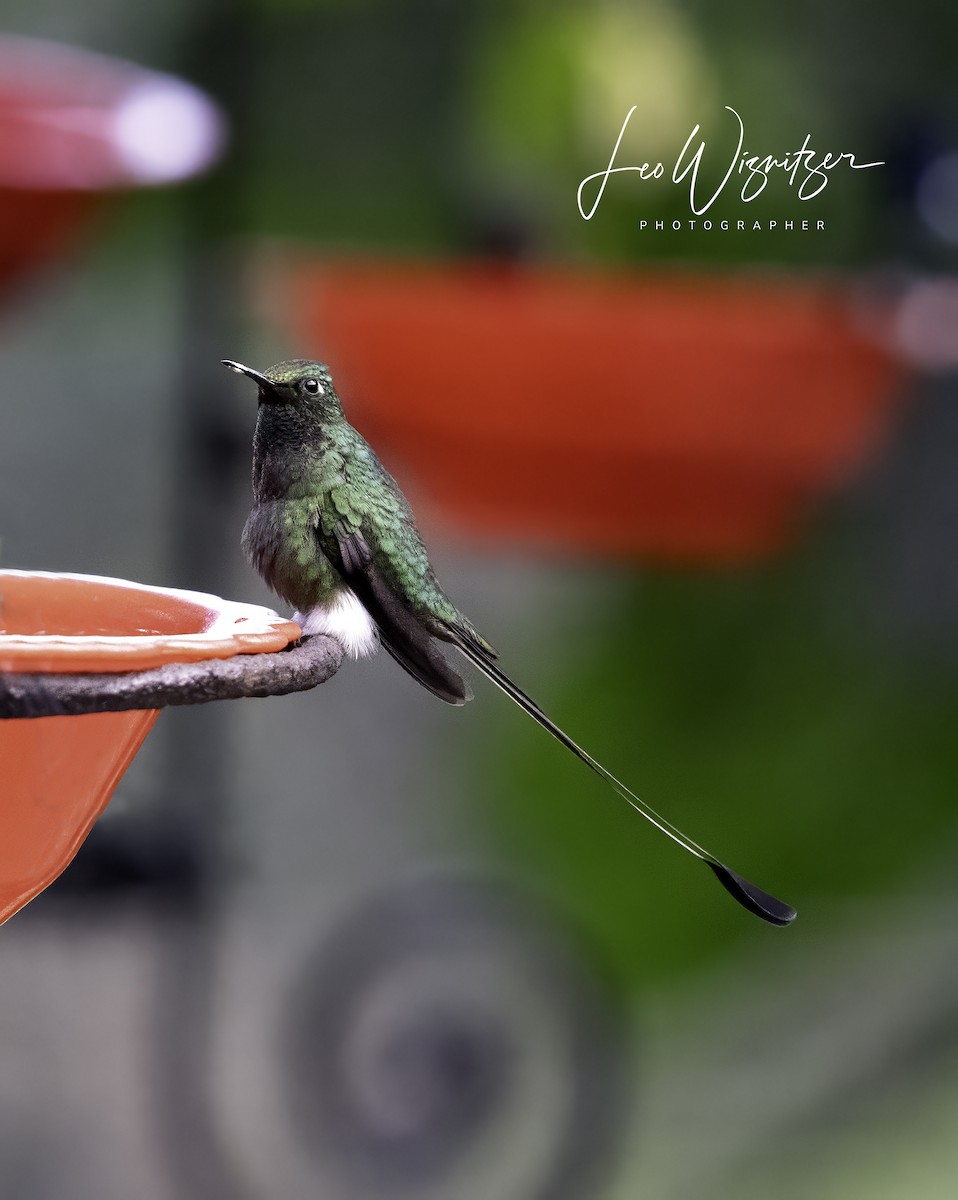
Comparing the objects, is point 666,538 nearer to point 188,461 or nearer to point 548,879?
point 188,461

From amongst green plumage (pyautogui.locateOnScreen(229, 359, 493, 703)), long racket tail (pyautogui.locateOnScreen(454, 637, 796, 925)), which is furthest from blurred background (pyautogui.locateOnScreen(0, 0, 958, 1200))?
long racket tail (pyautogui.locateOnScreen(454, 637, 796, 925))

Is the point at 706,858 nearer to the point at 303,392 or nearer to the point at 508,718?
the point at 303,392

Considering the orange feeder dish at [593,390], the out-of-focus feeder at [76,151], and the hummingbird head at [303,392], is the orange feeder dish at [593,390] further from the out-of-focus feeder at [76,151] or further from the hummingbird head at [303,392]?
the hummingbird head at [303,392]
